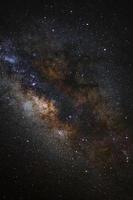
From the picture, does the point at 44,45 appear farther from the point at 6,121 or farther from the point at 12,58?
the point at 6,121

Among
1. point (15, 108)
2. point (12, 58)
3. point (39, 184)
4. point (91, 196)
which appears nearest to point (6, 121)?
point (15, 108)

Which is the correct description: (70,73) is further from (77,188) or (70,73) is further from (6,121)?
(77,188)

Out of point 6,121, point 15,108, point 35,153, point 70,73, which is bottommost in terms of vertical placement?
point 35,153

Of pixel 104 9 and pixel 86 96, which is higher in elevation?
pixel 104 9

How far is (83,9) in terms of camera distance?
11.8 m

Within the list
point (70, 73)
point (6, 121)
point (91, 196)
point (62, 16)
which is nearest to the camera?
point (62, 16)

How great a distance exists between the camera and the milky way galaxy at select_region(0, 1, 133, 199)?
39.3 feet

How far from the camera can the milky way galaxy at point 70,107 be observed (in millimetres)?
11977

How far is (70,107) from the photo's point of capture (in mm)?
12836

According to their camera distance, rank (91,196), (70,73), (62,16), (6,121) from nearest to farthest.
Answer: (62,16), (70,73), (6,121), (91,196)

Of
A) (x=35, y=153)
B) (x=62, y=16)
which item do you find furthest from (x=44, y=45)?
(x=35, y=153)

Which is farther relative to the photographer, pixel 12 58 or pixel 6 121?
pixel 6 121

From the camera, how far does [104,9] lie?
11.8 meters

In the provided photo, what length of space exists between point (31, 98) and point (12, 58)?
4.91 ft
